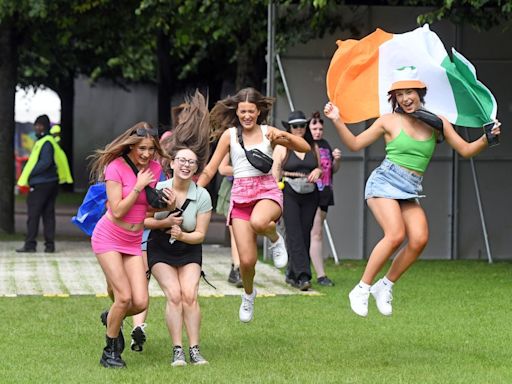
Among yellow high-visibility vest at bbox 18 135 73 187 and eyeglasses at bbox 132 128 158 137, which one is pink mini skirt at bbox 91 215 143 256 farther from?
yellow high-visibility vest at bbox 18 135 73 187

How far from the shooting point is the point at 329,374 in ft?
31.5

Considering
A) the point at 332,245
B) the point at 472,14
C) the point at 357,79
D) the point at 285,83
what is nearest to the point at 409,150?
the point at 357,79

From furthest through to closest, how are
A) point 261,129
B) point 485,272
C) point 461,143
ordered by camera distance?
point 485,272
point 261,129
point 461,143

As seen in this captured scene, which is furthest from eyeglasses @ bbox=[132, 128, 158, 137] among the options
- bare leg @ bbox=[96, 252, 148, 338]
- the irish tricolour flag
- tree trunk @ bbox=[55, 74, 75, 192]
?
tree trunk @ bbox=[55, 74, 75, 192]

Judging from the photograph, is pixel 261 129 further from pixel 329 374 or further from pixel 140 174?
pixel 329 374

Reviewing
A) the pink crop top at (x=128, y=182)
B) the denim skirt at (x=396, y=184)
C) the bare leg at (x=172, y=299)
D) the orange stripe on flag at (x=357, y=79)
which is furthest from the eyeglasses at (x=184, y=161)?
the orange stripe on flag at (x=357, y=79)

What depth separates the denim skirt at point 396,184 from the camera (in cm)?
1047

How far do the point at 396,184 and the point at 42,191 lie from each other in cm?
1083

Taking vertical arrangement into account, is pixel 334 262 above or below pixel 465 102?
below

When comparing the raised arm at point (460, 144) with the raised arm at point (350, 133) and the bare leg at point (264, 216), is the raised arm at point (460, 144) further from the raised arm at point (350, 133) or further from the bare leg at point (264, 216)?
the bare leg at point (264, 216)

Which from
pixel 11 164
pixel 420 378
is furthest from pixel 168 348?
pixel 11 164

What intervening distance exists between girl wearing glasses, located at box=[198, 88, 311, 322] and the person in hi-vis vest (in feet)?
30.4

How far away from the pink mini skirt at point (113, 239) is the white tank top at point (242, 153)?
1568 mm

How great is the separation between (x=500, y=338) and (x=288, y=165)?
451cm
